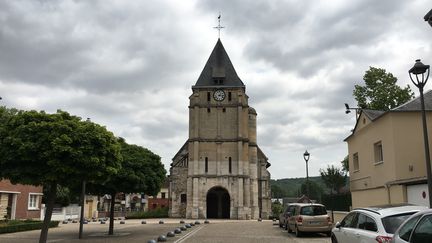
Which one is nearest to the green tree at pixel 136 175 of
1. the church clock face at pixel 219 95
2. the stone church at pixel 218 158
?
the stone church at pixel 218 158

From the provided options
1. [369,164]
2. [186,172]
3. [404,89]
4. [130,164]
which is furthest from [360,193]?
[186,172]

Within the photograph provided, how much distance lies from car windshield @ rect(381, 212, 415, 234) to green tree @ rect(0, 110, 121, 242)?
29.5ft

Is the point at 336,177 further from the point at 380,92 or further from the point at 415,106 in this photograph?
the point at 415,106

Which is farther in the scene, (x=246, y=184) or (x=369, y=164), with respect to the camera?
(x=246, y=184)

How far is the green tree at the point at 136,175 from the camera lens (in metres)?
22.6

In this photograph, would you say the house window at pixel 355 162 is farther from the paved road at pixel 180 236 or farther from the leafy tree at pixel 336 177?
the leafy tree at pixel 336 177

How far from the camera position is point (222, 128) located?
58.4 m

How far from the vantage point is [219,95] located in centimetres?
5975

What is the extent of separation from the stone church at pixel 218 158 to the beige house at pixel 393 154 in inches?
1266

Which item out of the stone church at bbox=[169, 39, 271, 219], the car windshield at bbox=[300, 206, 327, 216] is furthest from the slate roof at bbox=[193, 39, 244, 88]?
the car windshield at bbox=[300, 206, 327, 216]

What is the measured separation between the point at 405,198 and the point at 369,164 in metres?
6.85

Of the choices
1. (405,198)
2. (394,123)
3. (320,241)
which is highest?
(394,123)

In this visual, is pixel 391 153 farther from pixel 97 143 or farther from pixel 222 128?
pixel 222 128

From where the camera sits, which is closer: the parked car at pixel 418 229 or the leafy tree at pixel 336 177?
the parked car at pixel 418 229
